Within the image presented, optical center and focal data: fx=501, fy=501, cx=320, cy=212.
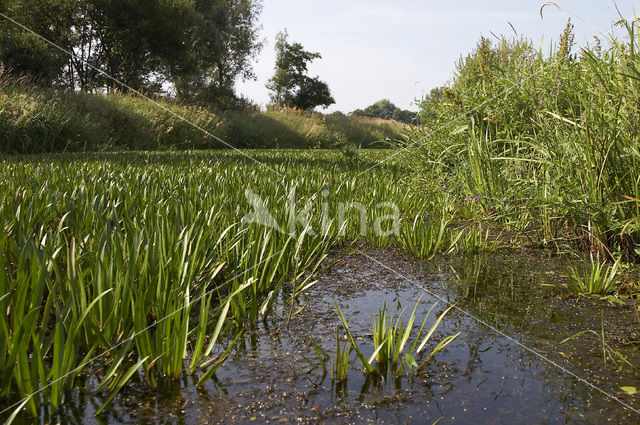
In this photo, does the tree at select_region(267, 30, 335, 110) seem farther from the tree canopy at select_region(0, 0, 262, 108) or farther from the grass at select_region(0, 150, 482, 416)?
the grass at select_region(0, 150, 482, 416)

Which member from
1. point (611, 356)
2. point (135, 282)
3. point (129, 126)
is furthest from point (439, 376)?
point (129, 126)

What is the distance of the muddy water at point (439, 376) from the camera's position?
121 centimetres

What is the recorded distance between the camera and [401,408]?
125 cm

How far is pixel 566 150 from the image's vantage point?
2758mm

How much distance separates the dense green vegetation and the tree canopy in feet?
62.7

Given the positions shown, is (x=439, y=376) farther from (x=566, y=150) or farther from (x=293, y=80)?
(x=293, y=80)

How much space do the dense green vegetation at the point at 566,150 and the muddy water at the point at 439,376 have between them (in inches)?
23.4

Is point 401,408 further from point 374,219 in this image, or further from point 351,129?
point 351,129

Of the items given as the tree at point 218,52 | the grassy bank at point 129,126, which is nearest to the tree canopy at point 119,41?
the tree at point 218,52

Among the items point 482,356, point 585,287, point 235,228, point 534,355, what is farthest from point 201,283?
point 585,287

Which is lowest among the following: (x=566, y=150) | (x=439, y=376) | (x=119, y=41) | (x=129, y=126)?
(x=439, y=376)

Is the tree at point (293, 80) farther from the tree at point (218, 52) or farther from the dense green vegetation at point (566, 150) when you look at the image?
the dense green vegetation at point (566, 150)

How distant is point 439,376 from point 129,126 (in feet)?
46.5

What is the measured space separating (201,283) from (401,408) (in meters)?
1.09
